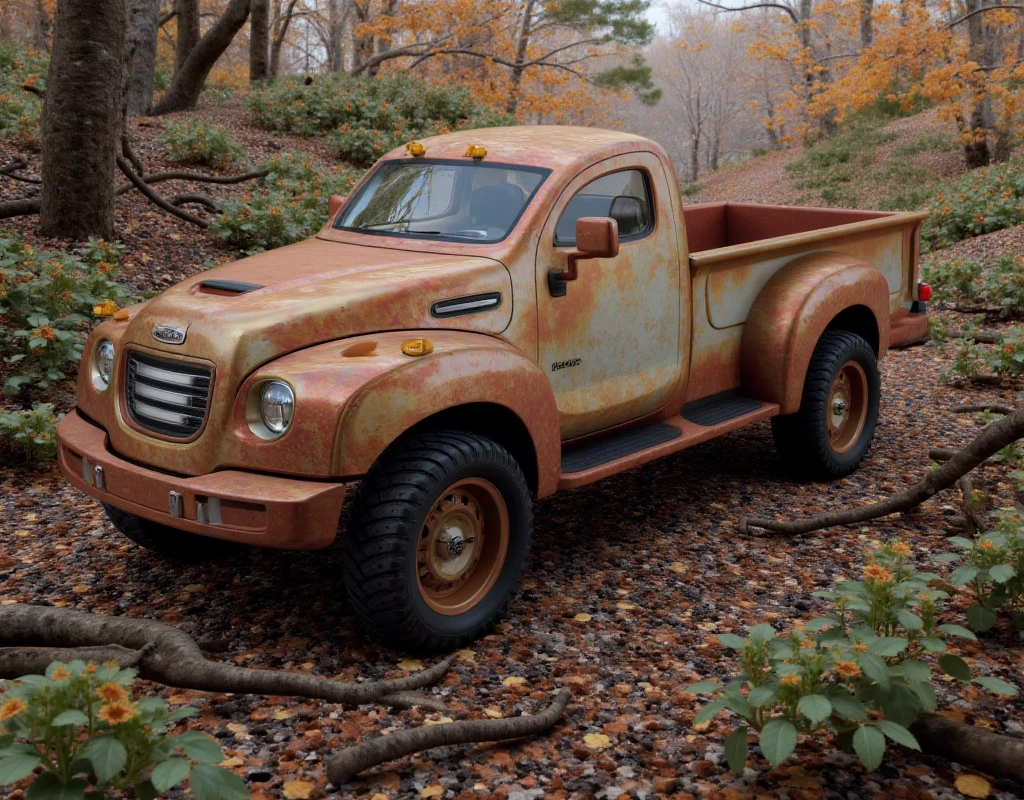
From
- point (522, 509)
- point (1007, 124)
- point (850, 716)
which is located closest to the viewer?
point (850, 716)

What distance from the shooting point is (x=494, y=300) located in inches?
164

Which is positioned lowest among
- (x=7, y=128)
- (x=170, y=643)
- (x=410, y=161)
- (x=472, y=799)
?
(x=472, y=799)

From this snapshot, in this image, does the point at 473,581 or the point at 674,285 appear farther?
the point at 674,285

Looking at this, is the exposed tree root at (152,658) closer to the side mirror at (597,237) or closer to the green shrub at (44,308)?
the side mirror at (597,237)

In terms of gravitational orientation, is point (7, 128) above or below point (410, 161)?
above

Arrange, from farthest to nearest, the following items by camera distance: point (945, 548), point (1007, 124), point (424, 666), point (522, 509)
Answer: point (1007, 124) < point (945, 548) < point (522, 509) < point (424, 666)

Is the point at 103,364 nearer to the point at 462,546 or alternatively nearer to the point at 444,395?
the point at 444,395

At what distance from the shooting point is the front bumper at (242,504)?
3.29 meters

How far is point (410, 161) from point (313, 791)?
3.09 meters

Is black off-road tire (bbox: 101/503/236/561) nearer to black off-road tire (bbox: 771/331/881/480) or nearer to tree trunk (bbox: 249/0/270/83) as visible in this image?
black off-road tire (bbox: 771/331/881/480)

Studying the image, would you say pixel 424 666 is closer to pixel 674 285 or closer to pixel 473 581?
pixel 473 581

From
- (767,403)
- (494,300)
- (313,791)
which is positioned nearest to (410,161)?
(494,300)

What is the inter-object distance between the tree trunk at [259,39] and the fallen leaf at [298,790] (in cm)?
1644

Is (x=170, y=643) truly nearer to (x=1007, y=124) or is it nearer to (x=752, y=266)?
(x=752, y=266)
